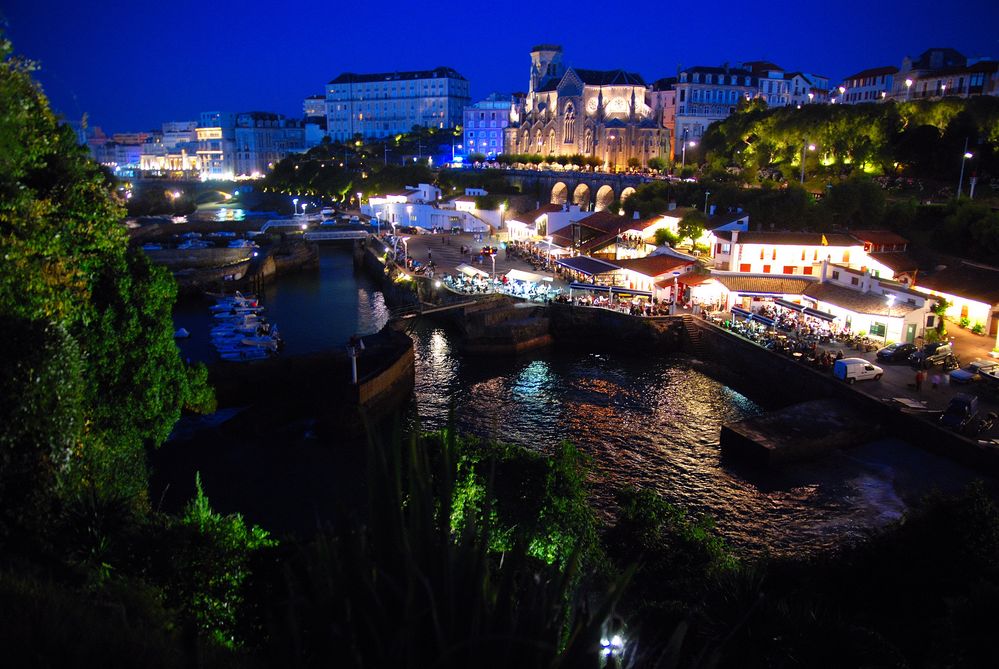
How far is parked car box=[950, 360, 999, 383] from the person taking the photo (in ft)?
58.5

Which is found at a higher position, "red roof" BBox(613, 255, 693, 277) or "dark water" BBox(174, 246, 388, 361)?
"red roof" BBox(613, 255, 693, 277)

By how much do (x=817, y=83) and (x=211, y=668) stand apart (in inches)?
3457

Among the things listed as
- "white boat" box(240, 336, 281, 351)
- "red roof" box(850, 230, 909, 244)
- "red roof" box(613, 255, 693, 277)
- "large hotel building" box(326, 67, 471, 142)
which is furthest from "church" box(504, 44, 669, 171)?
"white boat" box(240, 336, 281, 351)

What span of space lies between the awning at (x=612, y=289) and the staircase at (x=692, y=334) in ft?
7.27

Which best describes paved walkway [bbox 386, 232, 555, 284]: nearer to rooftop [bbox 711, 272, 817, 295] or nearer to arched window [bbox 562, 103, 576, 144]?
rooftop [bbox 711, 272, 817, 295]

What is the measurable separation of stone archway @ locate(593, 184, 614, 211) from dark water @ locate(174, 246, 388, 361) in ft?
70.4

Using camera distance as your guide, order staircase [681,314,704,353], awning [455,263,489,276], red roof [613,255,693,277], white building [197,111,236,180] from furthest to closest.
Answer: white building [197,111,236,180], awning [455,263,489,276], red roof [613,255,693,277], staircase [681,314,704,353]

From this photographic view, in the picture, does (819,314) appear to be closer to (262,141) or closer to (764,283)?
(764,283)

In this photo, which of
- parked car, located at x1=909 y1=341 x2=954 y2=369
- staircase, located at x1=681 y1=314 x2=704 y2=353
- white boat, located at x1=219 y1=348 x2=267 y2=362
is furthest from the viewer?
staircase, located at x1=681 y1=314 x2=704 y2=353

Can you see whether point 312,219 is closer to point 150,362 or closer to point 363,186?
point 363,186


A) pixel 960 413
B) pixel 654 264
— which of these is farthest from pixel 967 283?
pixel 654 264

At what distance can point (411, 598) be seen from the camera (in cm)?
360

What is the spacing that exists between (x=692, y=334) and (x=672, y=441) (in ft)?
28.9

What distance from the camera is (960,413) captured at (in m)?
15.6
